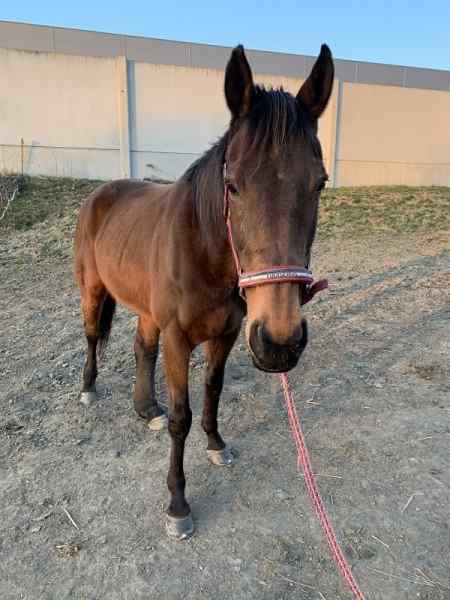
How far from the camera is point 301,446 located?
199 centimetres

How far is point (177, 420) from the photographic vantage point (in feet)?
7.89

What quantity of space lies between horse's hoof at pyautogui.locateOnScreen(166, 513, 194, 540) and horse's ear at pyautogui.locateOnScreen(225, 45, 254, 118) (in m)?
1.96

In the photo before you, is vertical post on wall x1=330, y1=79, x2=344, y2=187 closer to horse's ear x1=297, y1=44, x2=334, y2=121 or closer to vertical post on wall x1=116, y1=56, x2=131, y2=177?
vertical post on wall x1=116, y1=56, x2=131, y2=177

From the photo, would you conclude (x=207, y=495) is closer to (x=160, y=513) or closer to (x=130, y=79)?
(x=160, y=513)

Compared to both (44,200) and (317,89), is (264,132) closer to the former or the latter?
(317,89)

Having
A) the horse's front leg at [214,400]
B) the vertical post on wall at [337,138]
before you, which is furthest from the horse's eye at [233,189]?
the vertical post on wall at [337,138]

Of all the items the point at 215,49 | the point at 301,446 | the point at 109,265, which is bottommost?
the point at 301,446

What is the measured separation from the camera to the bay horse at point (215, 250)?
1477 mm

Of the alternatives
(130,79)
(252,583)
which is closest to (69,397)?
(252,583)

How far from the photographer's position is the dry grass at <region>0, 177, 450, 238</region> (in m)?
10.2

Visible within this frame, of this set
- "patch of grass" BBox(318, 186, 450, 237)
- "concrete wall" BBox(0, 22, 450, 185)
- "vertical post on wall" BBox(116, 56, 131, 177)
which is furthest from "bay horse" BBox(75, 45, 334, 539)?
"vertical post on wall" BBox(116, 56, 131, 177)

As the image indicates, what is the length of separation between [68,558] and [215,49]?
23.6 meters

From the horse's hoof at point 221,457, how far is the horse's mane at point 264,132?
146 cm

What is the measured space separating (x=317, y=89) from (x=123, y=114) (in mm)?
13119
